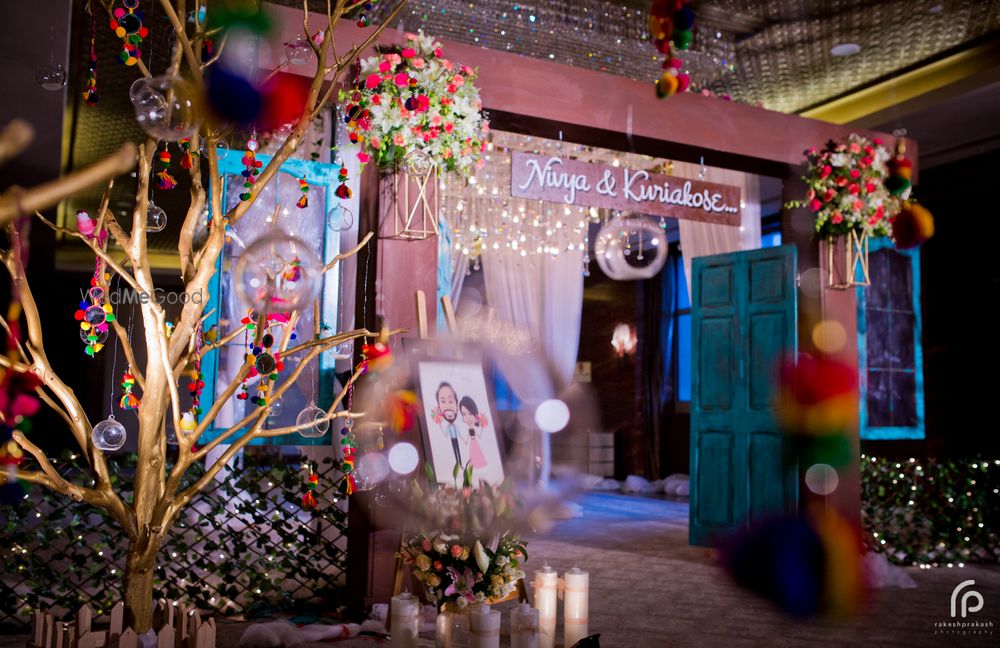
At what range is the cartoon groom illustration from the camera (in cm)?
404

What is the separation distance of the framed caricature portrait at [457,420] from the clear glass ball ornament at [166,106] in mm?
2359

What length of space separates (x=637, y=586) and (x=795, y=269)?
8.22 feet

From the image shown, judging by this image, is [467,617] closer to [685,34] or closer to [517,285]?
[685,34]

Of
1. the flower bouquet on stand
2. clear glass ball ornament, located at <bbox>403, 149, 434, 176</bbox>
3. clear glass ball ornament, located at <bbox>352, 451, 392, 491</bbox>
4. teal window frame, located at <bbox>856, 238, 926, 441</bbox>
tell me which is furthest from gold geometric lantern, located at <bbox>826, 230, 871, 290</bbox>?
clear glass ball ornament, located at <bbox>352, 451, 392, 491</bbox>

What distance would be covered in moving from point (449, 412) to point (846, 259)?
3258 millimetres

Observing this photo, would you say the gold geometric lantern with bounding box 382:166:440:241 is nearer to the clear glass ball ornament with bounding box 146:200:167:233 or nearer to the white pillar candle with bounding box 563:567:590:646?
the clear glass ball ornament with bounding box 146:200:167:233

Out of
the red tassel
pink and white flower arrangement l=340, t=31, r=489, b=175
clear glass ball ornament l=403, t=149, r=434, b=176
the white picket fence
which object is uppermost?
pink and white flower arrangement l=340, t=31, r=489, b=175

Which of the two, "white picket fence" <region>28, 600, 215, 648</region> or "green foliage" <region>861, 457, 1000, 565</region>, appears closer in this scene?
"white picket fence" <region>28, 600, 215, 648</region>

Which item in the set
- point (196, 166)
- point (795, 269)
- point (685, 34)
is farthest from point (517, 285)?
point (685, 34)

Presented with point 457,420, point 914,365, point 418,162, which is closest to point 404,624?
point 457,420

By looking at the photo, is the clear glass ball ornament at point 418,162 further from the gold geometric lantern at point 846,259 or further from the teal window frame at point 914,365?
the teal window frame at point 914,365

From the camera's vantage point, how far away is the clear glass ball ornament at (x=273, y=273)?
6.27 ft

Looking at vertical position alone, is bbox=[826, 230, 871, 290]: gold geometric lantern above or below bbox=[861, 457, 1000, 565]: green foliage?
above

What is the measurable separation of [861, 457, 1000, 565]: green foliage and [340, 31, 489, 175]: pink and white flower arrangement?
14.0 feet
